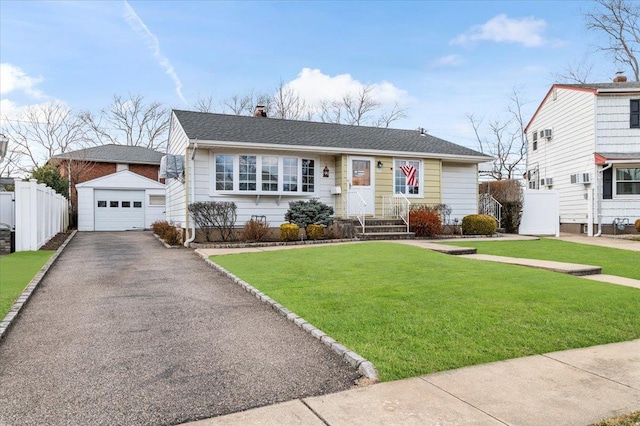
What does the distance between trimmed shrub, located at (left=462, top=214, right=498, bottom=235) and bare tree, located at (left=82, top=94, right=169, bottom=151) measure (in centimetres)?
3027

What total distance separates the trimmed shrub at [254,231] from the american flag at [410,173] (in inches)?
239

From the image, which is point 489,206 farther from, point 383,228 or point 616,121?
point 383,228

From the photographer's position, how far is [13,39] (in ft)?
56.4

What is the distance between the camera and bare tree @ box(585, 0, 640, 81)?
93.3 ft

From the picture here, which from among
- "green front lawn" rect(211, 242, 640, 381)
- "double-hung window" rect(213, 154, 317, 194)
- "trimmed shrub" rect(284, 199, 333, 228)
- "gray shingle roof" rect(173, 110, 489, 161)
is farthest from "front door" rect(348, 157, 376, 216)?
"green front lawn" rect(211, 242, 640, 381)

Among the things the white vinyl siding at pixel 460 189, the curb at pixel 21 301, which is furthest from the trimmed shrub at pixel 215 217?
the white vinyl siding at pixel 460 189

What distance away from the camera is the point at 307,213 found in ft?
49.1

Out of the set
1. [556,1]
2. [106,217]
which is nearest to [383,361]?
[556,1]

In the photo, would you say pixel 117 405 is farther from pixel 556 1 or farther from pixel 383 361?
pixel 556 1

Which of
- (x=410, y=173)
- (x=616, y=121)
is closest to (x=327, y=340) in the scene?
(x=410, y=173)

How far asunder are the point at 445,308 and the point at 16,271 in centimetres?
866

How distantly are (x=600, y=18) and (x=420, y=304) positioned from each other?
107 feet

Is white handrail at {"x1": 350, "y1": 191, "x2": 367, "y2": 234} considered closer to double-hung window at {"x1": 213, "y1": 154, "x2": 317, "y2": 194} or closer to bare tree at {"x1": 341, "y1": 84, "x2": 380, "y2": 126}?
double-hung window at {"x1": 213, "y1": 154, "x2": 317, "y2": 194}

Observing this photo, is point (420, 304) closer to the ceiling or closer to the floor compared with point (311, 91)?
closer to the floor
